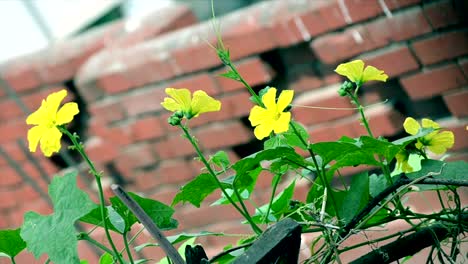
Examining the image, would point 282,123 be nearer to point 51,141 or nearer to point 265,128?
point 265,128

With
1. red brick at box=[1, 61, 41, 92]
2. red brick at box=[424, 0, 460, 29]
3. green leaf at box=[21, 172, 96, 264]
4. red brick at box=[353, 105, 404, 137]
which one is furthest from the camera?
red brick at box=[1, 61, 41, 92]

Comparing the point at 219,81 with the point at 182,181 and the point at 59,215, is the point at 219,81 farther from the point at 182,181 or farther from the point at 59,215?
the point at 59,215

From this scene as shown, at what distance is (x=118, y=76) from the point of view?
7.53 ft

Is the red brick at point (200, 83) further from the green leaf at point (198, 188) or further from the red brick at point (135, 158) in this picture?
the green leaf at point (198, 188)

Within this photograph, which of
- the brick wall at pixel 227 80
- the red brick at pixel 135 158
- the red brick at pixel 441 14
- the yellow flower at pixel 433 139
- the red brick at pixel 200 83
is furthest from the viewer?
the red brick at pixel 135 158

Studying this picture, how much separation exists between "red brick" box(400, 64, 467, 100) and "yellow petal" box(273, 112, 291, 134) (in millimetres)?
1349

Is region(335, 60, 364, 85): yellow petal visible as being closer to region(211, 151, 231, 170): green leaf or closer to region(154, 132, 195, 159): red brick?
region(211, 151, 231, 170): green leaf

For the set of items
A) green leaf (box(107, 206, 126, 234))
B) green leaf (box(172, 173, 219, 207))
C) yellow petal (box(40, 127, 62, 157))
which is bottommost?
green leaf (box(172, 173, 219, 207))

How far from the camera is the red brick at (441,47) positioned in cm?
184

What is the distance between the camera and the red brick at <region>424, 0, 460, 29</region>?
5.89 feet

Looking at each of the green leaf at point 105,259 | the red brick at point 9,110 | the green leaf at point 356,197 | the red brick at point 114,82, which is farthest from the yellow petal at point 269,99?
the red brick at point 9,110

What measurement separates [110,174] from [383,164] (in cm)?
194

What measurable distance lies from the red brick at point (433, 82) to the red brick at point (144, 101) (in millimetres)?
689

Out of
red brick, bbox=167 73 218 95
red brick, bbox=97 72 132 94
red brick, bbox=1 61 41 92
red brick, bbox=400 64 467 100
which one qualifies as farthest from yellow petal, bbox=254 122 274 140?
red brick, bbox=1 61 41 92
